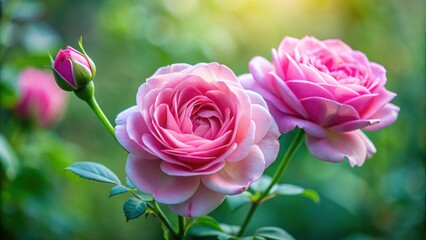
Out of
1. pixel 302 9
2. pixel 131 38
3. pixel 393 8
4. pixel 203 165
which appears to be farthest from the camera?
pixel 302 9

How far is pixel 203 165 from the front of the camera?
0.47 metres

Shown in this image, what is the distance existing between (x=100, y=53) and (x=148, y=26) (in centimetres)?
39

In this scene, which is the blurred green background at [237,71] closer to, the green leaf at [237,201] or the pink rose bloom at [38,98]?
the pink rose bloom at [38,98]

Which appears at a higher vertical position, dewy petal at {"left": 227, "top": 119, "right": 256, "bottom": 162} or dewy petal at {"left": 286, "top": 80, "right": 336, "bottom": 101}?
dewy petal at {"left": 286, "top": 80, "right": 336, "bottom": 101}

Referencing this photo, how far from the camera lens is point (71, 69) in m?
0.50

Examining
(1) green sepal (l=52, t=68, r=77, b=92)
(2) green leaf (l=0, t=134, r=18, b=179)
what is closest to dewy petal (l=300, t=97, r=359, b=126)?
(1) green sepal (l=52, t=68, r=77, b=92)

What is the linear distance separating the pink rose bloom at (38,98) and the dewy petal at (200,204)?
0.74 meters

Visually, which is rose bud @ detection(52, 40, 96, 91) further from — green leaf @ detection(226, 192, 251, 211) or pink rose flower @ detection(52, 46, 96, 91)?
green leaf @ detection(226, 192, 251, 211)

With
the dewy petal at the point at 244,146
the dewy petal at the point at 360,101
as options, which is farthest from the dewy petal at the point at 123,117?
the dewy petal at the point at 360,101

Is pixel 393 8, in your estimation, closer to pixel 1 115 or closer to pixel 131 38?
pixel 131 38

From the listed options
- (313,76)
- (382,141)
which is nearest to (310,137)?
(313,76)

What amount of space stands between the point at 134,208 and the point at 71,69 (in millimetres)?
141

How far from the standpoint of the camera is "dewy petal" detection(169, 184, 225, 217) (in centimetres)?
46

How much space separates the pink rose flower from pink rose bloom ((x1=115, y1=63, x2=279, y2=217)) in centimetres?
6
